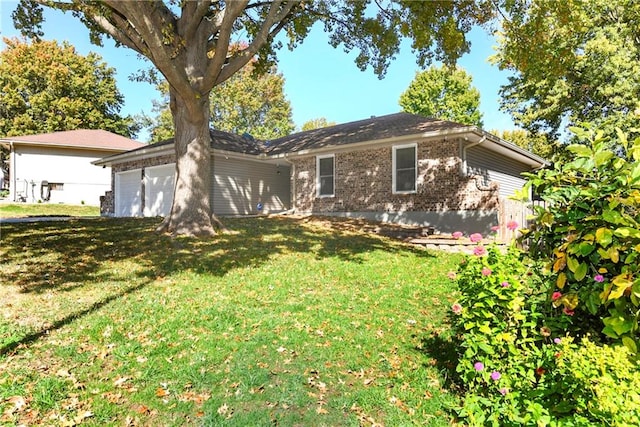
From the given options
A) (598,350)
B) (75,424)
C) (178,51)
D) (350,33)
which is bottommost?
(75,424)

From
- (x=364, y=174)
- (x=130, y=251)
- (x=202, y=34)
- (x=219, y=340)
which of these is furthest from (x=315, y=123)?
(x=219, y=340)

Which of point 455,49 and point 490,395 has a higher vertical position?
point 455,49

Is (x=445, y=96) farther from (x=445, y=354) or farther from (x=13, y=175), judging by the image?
(x=13, y=175)

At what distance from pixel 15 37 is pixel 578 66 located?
44.7 m

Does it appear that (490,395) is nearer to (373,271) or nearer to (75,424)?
(75,424)

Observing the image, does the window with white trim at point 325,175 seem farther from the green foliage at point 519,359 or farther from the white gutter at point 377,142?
the green foliage at point 519,359

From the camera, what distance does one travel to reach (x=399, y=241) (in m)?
10.4

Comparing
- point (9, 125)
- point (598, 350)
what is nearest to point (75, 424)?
point (598, 350)

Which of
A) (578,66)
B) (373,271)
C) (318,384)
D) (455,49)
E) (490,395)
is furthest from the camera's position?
(578,66)

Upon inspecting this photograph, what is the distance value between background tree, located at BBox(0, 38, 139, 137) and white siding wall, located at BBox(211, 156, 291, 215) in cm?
2557

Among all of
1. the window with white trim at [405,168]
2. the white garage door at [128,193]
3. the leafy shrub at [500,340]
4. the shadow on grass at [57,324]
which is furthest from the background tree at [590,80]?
the white garage door at [128,193]

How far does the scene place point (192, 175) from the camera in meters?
9.28

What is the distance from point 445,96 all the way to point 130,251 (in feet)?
112

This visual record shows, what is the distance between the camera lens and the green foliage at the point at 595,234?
2.12m
